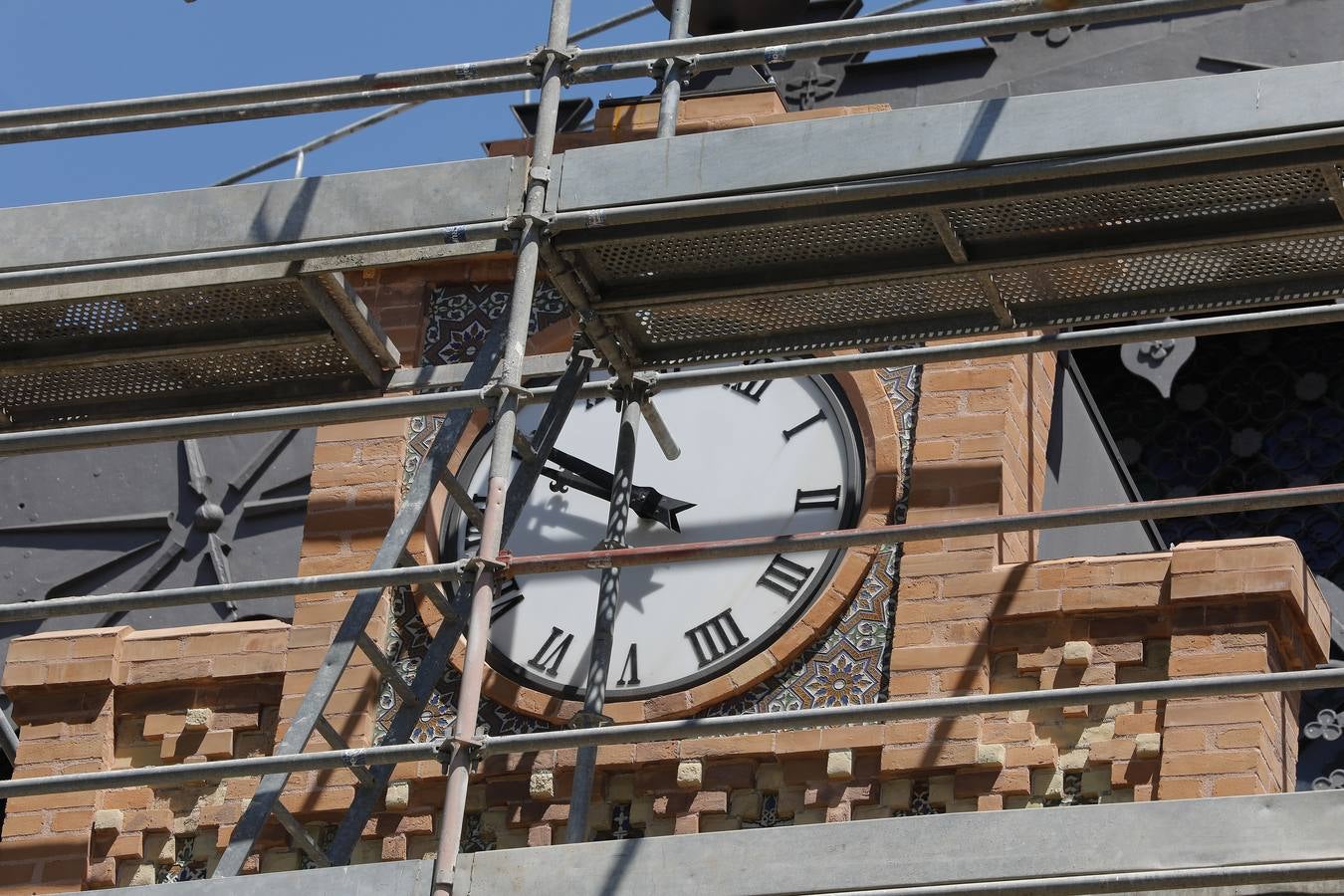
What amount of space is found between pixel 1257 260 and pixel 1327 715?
4.71m

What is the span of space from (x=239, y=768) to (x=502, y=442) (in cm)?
130

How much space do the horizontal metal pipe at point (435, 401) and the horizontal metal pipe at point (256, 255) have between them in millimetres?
505

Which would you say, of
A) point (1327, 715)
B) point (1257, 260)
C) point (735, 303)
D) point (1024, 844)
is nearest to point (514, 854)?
point (1024, 844)

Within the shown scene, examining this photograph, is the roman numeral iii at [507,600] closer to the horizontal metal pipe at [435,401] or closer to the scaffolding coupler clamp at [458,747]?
the horizontal metal pipe at [435,401]

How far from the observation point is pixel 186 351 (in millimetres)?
9555

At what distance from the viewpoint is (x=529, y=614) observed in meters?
11.4

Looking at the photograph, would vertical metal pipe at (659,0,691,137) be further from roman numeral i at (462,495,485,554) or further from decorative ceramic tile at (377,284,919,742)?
roman numeral i at (462,495,485,554)

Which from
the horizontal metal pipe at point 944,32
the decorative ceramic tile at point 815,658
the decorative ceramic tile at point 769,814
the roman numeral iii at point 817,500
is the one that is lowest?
the decorative ceramic tile at point 769,814

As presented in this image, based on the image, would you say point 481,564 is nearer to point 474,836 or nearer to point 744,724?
point 744,724

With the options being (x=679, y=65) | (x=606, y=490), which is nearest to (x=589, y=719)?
(x=606, y=490)

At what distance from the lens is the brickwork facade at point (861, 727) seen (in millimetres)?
10203

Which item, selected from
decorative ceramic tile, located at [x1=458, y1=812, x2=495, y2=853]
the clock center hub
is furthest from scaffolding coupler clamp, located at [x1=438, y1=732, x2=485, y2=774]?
the clock center hub

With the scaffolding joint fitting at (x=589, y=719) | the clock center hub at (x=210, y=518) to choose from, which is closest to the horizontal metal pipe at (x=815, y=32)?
the scaffolding joint fitting at (x=589, y=719)

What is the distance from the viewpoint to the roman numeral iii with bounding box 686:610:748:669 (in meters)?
11.0
